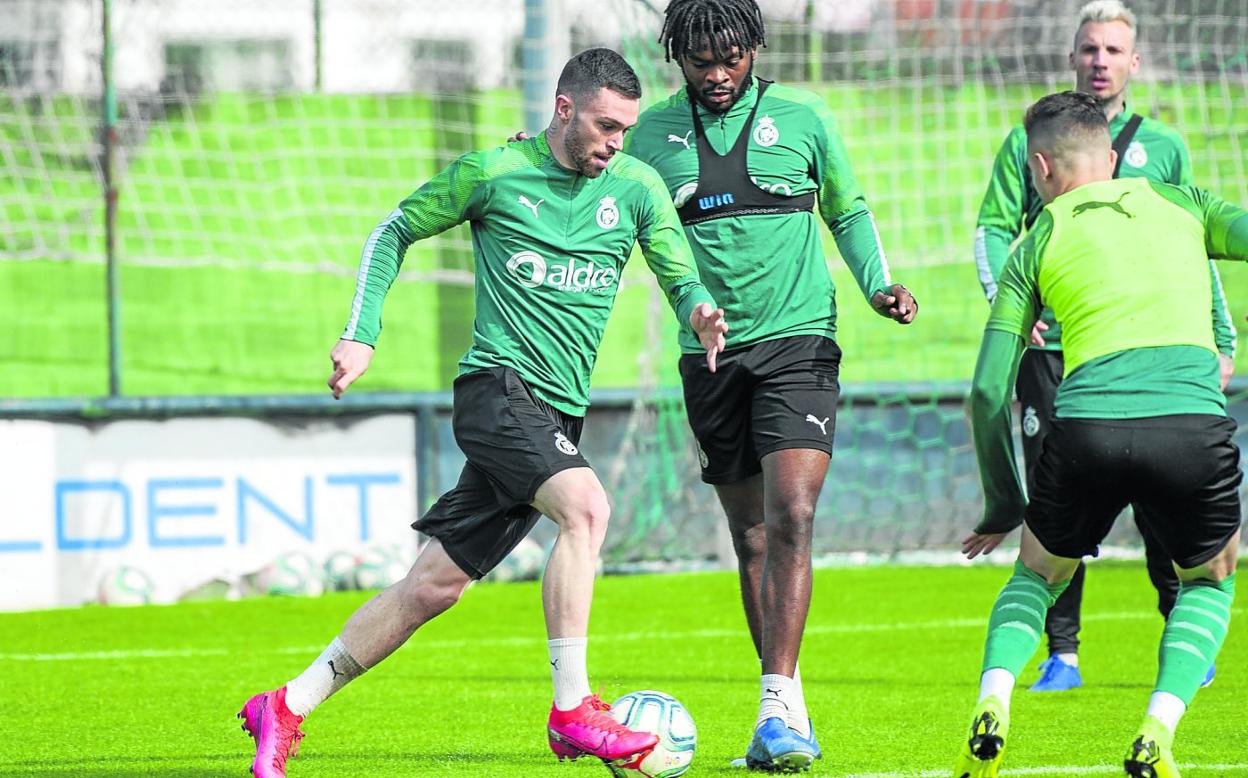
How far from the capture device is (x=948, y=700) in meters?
6.39

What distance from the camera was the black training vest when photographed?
5.46 meters

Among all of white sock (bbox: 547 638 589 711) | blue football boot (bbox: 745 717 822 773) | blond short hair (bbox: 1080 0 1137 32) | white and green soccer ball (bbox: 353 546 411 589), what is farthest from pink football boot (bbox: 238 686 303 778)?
white and green soccer ball (bbox: 353 546 411 589)

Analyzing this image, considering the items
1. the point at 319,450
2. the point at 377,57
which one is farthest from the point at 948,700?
the point at 377,57

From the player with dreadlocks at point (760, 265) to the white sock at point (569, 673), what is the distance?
712mm

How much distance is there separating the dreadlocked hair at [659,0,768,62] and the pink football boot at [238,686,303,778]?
229cm

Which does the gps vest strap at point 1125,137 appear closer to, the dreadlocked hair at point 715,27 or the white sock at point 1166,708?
the dreadlocked hair at point 715,27

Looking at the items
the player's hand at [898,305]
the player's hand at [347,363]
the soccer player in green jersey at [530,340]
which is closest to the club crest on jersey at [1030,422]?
the player's hand at [898,305]

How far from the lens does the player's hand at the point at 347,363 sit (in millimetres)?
4609

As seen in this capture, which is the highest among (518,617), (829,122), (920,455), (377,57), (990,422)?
(377,57)

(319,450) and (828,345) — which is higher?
(828,345)

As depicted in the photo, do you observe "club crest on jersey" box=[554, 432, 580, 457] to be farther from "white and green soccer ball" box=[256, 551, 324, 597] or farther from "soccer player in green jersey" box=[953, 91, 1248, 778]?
"white and green soccer ball" box=[256, 551, 324, 597]

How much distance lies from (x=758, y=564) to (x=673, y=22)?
5.66ft

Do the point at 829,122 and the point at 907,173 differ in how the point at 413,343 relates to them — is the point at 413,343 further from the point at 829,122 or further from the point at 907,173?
the point at 829,122


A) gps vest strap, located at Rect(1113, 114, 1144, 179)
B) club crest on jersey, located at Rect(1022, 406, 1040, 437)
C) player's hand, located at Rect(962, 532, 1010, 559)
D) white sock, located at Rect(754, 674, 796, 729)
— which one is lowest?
white sock, located at Rect(754, 674, 796, 729)
